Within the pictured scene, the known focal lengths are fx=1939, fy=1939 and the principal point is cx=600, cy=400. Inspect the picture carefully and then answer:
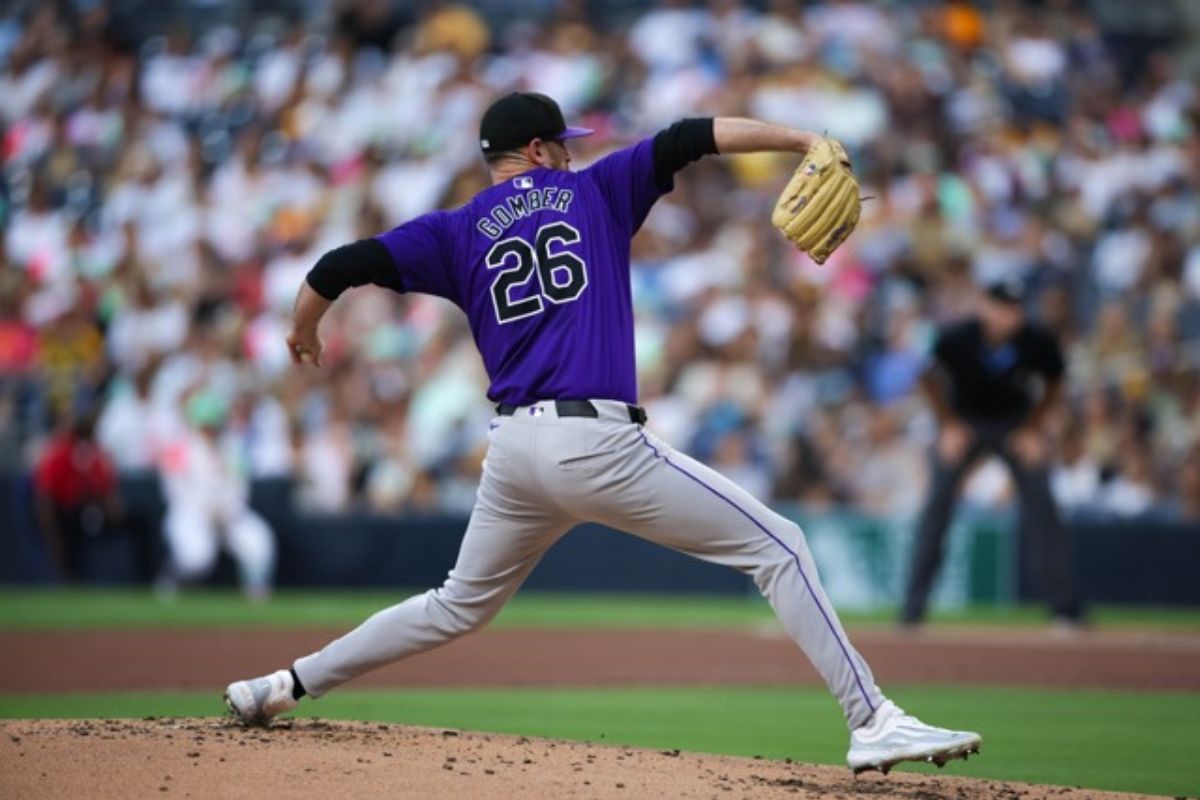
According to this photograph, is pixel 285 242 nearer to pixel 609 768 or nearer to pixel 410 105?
pixel 410 105

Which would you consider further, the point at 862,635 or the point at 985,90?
the point at 985,90

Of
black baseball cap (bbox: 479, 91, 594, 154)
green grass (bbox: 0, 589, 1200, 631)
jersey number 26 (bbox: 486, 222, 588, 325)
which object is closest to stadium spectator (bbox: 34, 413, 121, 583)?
green grass (bbox: 0, 589, 1200, 631)

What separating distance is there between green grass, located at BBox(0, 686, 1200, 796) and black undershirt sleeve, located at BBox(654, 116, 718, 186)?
2.31 m

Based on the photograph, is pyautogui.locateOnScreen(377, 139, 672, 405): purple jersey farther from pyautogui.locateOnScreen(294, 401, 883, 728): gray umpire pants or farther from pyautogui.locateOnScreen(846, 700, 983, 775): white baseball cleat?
pyautogui.locateOnScreen(846, 700, 983, 775): white baseball cleat

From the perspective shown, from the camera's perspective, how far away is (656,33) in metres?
20.0

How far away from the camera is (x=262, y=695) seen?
6543 mm

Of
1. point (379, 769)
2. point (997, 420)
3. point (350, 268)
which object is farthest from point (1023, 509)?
point (379, 769)

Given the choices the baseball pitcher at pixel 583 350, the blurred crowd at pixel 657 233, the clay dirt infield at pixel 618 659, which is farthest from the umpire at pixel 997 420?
the baseball pitcher at pixel 583 350

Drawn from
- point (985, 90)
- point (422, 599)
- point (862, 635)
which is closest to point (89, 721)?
point (422, 599)

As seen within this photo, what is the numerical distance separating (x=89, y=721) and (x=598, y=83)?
13432 millimetres

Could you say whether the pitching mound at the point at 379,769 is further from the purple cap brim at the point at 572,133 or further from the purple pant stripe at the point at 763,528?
the purple cap brim at the point at 572,133

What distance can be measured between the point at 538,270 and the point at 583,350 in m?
0.30

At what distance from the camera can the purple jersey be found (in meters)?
6.03

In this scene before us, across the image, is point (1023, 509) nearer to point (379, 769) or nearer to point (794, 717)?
point (794, 717)
